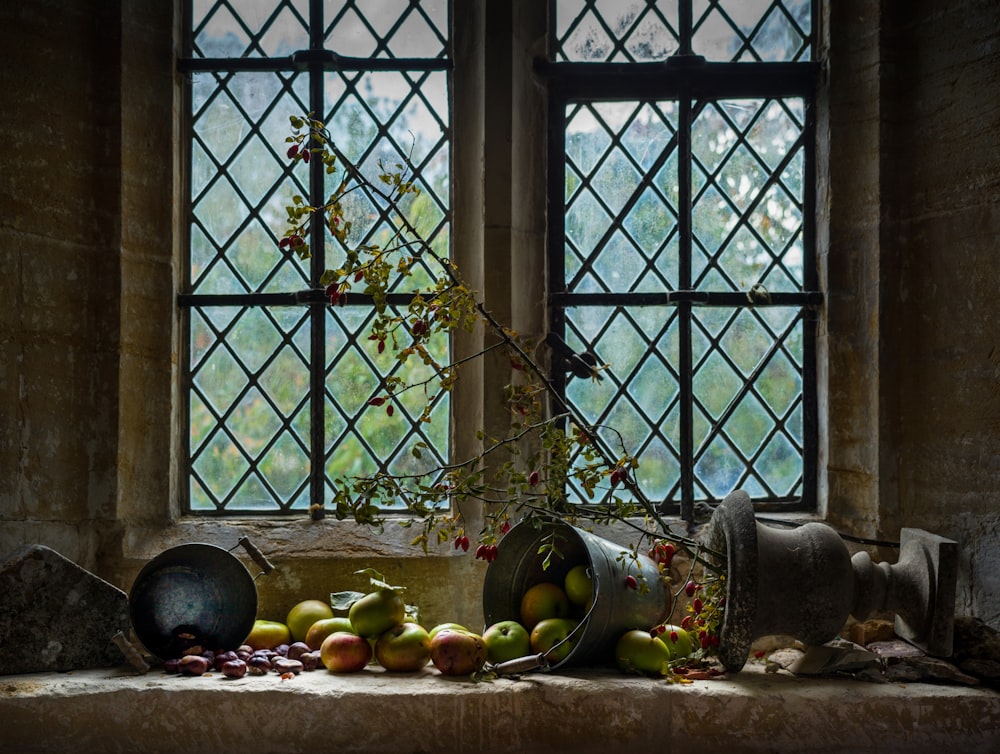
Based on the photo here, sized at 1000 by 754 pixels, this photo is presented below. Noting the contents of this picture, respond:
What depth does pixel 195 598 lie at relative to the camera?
8.23ft

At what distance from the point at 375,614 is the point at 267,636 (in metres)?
0.41

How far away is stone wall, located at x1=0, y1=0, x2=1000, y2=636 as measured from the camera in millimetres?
2613

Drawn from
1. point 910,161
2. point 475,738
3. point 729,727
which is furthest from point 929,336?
point 475,738

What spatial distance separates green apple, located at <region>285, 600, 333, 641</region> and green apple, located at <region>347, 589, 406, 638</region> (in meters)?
0.28

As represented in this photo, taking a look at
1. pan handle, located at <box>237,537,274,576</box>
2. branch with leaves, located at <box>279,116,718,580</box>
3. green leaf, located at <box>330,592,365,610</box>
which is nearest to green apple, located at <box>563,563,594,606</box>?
branch with leaves, located at <box>279,116,718,580</box>

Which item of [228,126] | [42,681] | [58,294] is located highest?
[228,126]

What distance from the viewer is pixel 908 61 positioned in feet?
9.05

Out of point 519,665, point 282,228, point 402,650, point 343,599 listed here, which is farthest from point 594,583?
point 282,228

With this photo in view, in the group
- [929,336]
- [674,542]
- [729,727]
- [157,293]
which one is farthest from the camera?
[157,293]

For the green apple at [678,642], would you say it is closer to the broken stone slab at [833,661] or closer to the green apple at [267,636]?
the broken stone slab at [833,661]

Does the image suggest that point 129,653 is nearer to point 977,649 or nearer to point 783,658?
point 783,658

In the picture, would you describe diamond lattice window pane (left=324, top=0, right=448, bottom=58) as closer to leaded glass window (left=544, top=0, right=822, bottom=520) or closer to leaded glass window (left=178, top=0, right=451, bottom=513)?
leaded glass window (left=178, top=0, right=451, bottom=513)

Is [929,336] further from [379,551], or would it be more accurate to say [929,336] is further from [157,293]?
[157,293]

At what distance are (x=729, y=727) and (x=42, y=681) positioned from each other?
1759 millimetres
